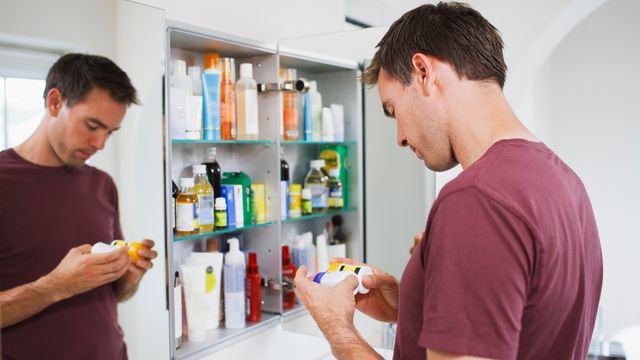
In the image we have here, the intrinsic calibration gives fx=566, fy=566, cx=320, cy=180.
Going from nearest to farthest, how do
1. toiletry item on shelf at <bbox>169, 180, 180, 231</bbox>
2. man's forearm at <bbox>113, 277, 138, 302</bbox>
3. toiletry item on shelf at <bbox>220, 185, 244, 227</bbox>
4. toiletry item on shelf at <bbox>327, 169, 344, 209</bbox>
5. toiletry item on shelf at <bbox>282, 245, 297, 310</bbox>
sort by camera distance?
man's forearm at <bbox>113, 277, 138, 302</bbox> < toiletry item on shelf at <bbox>169, 180, 180, 231</bbox> < toiletry item on shelf at <bbox>220, 185, 244, 227</bbox> < toiletry item on shelf at <bbox>282, 245, 297, 310</bbox> < toiletry item on shelf at <bbox>327, 169, 344, 209</bbox>

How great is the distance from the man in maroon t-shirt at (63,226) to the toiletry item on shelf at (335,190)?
35.1 inches

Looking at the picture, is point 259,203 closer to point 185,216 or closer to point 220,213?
point 220,213

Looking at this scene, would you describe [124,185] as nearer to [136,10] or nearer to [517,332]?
[136,10]

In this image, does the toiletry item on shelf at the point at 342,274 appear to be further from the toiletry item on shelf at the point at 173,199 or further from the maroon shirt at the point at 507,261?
the toiletry item on shelf at the point at 173,199

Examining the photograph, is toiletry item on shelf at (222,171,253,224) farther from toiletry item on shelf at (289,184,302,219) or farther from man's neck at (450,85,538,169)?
man's neck at (450,85,538,169)

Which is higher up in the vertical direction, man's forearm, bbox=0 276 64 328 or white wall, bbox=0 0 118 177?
white wall, bbox=0 0 118 177

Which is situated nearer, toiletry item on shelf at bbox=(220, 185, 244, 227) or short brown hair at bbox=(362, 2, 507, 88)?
short brown hair at bbox=(362, 2, 507, 88)

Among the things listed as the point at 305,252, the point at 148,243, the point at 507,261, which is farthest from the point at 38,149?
the point at 305,252

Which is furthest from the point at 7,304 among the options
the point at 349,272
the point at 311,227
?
the point at 311,227

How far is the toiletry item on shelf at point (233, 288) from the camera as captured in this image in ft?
5.76

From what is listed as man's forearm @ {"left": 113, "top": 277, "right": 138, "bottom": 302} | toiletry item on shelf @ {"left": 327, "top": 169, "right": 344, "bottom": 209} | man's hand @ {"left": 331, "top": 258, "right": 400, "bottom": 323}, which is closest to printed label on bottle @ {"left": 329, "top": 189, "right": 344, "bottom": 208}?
toiletry item on shelf @ {"left": 327, "top": 169, "right": 344, "bottom": 209}

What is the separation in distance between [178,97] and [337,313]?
814 mm

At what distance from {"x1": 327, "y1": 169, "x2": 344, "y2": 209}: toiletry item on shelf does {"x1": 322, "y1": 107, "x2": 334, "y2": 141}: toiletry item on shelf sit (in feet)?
0.41

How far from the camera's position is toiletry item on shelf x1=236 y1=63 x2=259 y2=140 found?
176 centimetres
